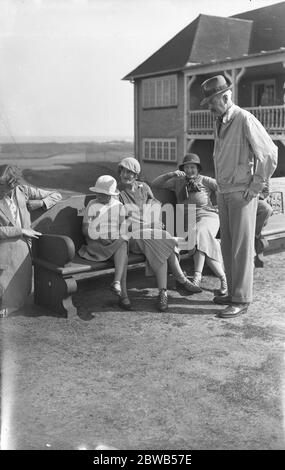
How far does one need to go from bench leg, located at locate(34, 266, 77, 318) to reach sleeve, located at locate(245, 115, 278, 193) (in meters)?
1.84

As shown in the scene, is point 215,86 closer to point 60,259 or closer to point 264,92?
point 60,259

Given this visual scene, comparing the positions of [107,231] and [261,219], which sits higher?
[107,231]

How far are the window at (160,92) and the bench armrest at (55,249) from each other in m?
18.0

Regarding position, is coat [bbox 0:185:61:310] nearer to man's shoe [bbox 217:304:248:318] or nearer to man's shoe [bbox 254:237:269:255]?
man's shoe [bbox 217:304:248:318]

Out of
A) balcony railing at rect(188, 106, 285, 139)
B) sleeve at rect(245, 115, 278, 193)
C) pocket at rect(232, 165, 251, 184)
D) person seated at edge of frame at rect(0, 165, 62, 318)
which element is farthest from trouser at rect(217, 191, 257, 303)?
balcony railing at rect(188, 106, 285, 139)

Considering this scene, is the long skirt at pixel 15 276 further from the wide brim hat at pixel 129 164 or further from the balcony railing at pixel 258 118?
the balcony railing at pixel 258 118

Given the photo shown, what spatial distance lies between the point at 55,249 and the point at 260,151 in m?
1.97

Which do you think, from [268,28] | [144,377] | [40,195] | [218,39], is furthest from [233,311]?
[268,28]

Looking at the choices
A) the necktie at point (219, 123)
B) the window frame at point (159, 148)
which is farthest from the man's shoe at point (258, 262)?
the window frame at point (159, 148)

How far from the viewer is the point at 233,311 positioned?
16.3 feet

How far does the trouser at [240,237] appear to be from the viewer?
4.93 meters

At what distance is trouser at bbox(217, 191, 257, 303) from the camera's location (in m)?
4.93

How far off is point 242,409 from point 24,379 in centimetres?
141

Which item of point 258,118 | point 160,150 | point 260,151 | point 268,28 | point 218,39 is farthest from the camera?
point 160,150
